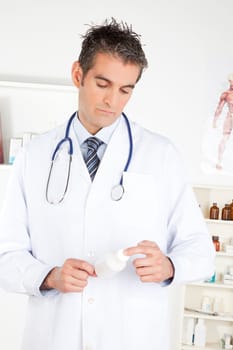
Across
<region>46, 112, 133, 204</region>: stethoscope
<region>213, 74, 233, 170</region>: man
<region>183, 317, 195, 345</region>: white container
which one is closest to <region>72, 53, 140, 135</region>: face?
<region>46, 112, 133, 204</region>: stethoscope

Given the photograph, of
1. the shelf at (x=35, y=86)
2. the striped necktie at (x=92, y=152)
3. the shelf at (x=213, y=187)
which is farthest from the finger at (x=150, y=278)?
the shelf at (x=213, y=187)

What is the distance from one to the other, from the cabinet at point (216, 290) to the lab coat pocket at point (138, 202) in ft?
7.51

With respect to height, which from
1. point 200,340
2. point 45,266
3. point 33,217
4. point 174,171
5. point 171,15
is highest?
point 171,15

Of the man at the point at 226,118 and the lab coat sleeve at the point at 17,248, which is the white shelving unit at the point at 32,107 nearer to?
the man at the point at 226,118

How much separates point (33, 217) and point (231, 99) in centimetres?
252

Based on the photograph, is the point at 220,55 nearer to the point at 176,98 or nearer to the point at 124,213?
the point at 176,98

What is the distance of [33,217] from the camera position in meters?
1.52

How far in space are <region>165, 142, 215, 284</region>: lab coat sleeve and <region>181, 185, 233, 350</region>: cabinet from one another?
7.38 ft

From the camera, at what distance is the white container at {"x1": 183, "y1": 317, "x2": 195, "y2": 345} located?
12.2 feet

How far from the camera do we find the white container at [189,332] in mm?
3731

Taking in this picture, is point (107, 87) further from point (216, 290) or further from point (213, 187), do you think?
point (216, 290)

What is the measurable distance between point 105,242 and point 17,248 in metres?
0.21

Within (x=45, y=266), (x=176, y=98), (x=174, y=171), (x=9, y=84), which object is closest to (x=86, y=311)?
(x=45, y=266)

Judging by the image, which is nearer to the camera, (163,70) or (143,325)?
(143,325)
